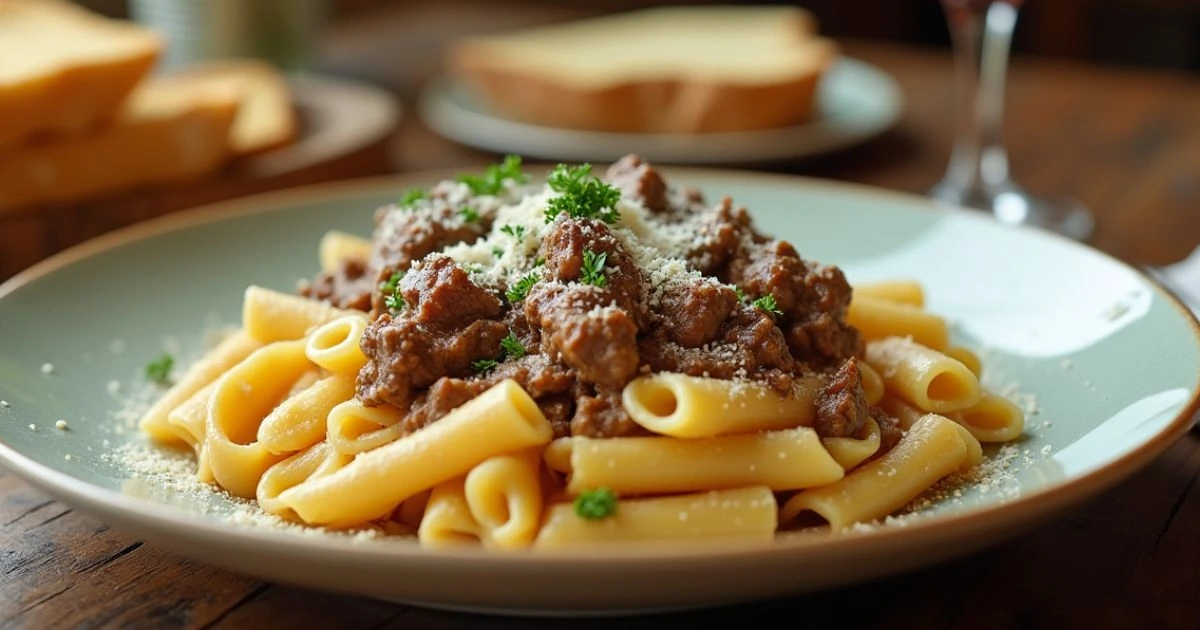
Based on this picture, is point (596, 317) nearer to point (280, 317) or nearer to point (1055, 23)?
point (280, 317)

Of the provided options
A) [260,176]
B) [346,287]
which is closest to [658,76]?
[260,176]

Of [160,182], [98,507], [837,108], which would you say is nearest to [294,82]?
[160,182]

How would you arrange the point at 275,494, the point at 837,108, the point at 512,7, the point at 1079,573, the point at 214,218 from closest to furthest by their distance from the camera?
the point at 1079,573
the point at 275,494
the point at 214,218
the point at 837,108
the point at 512,7

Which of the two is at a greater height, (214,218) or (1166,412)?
(1166,412)

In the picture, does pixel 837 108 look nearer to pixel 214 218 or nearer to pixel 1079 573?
pixel 214 218

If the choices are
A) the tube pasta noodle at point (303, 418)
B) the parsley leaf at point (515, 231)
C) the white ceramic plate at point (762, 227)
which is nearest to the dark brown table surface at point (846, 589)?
the white ceramic plate at point (762, 227)

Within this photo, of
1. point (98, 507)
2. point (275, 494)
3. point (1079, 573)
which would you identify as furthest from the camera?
point (275, 494)

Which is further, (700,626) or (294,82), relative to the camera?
(294,82)

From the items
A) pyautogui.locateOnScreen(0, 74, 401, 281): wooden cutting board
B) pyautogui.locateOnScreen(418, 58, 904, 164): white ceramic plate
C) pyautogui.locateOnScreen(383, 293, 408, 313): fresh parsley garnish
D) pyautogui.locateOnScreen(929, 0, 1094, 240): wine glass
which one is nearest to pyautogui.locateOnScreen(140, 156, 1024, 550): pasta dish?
pyautogui.locateOnScreen(383, 293, 408, 313): fresh parsley garnish
